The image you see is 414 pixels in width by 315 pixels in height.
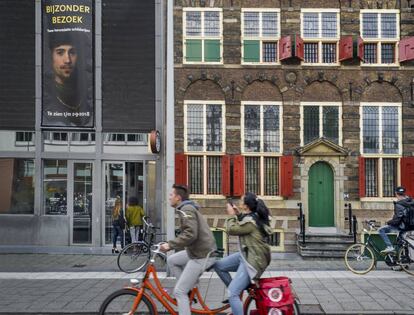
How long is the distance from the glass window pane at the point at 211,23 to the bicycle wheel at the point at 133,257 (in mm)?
7857

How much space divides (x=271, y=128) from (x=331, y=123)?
206 cm

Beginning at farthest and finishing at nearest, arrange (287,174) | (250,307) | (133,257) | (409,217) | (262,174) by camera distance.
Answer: (262,174) → (287,174) → (133,257) → (409,217) → (250,307)

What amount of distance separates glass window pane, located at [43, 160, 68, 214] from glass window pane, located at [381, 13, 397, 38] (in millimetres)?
11743

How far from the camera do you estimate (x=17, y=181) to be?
15.0 metres

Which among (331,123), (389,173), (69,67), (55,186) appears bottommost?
(55,186)

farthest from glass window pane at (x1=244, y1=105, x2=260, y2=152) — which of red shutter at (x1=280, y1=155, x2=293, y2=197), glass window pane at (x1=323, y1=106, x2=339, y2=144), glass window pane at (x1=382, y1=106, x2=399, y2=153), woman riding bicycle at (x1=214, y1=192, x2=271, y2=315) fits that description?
woman riding bicycle at (x1=214, y1=192, x2=271, y2=315)

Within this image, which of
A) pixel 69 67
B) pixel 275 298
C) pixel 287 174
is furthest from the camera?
pixel 287 174

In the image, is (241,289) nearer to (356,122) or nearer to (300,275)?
(300,275)

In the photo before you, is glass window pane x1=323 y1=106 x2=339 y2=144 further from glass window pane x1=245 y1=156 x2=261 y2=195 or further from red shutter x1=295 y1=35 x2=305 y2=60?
glass window pane x1=245 y1=156 x2=261 y2=195

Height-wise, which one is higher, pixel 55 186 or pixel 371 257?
pixel 55 186

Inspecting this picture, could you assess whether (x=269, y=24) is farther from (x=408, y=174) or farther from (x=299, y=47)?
(x=408, y=174)

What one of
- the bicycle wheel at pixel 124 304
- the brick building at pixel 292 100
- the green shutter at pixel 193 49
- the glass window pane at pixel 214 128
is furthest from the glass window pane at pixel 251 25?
the bicycle wheel at pixel 124 304

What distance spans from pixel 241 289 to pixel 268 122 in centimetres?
1034

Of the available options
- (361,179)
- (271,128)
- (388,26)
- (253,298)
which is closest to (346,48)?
(388,26)
